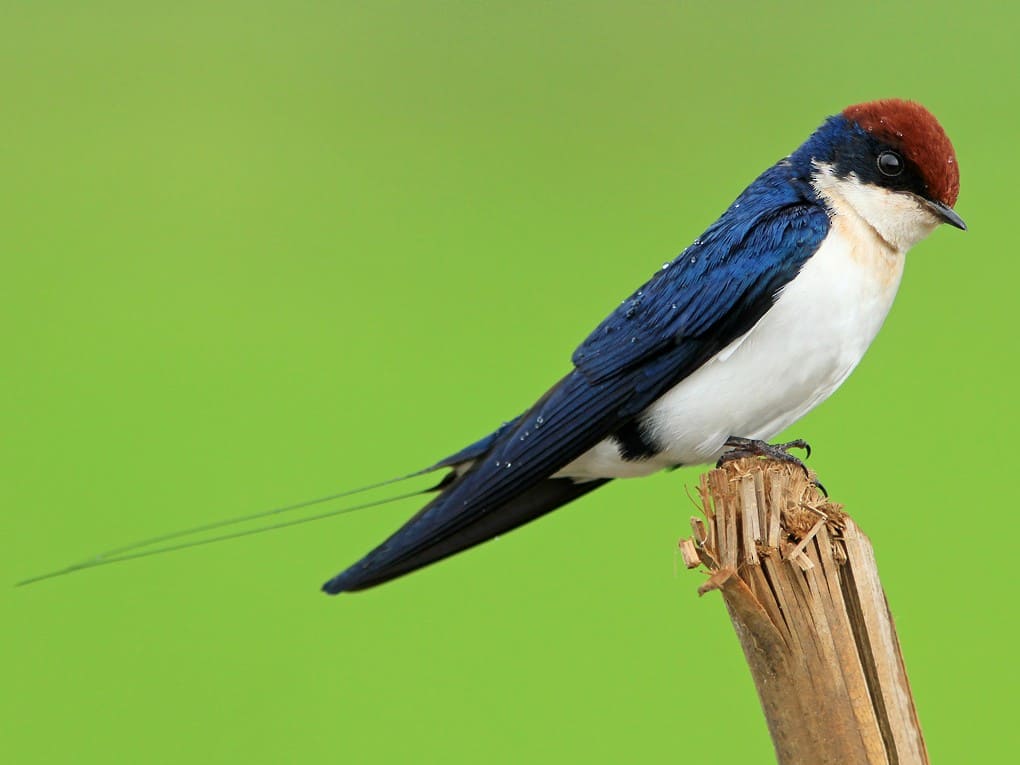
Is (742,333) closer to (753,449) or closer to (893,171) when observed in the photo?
(753,449)

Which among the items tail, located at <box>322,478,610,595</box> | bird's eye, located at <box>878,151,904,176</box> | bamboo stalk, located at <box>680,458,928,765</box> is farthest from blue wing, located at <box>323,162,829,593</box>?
bamboo stalk, located at <box>680,458,928,765</box>

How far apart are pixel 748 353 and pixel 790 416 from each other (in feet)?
0.69

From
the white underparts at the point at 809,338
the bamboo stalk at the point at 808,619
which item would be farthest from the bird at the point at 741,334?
the bamboo stalk at the point at 808,619

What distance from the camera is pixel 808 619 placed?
1972mm

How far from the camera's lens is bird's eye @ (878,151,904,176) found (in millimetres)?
2719

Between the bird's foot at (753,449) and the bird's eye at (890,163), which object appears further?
the bird's eye at (890,163)

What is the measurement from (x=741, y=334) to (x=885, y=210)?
37cm

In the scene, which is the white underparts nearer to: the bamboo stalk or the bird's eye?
the bird's eye

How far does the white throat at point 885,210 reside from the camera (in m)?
2.73

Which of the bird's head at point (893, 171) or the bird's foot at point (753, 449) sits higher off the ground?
the bird's head at point (893, 171)

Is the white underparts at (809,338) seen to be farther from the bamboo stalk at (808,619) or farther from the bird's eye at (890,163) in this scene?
the bamboo stalk at (808,619)

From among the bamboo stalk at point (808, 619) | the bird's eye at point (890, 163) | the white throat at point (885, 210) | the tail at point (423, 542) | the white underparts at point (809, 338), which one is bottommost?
the bamboo stalk at point (808, 619)

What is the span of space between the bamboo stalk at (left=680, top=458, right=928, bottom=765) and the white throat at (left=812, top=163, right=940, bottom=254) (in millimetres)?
773

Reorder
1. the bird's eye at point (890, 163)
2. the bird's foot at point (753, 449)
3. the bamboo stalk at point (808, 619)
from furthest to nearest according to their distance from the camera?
the bird's eye at point (890, 163), the bird's foot at point (753, 449), the bamboo stalk at point (808, 619)
